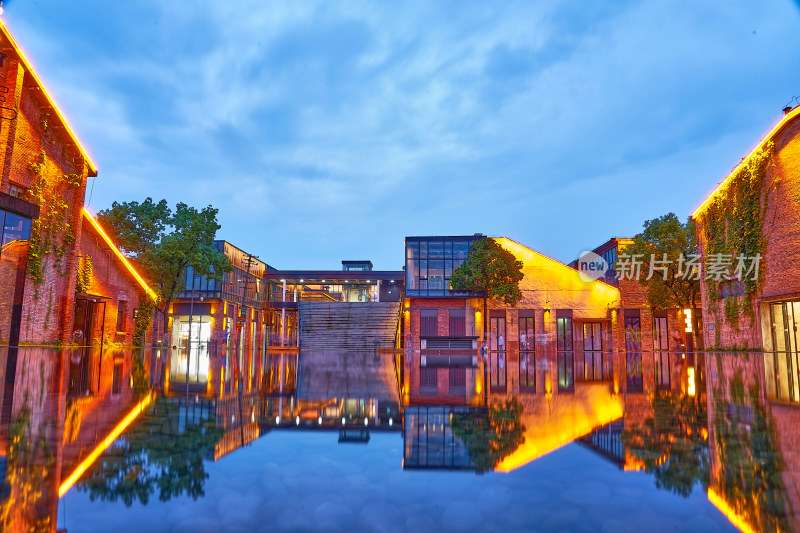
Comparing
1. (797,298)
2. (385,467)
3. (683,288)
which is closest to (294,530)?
(385,467)

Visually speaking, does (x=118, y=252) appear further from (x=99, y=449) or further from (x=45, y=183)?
(x=99, y=449)

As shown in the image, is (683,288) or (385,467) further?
(683,288)

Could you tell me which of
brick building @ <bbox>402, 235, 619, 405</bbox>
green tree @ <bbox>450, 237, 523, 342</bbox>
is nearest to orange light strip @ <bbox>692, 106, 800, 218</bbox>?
green tree @ <bbox>450, 237, 523, 342</bbox>

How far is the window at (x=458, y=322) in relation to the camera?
134ft

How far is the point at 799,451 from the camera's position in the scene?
2826 mm

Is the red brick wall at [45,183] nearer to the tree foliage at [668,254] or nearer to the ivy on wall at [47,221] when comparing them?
the ivy on wall at [47,221]

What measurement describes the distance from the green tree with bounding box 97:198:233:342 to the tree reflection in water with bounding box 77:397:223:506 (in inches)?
1015

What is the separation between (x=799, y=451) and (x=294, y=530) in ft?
9.20

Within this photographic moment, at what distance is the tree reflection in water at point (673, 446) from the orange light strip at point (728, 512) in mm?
86

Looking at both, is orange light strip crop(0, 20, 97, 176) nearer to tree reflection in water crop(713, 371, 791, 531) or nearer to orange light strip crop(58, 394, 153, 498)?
orange light strip crop(58, 394, 153, 498)

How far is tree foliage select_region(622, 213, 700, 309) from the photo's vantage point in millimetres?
29312

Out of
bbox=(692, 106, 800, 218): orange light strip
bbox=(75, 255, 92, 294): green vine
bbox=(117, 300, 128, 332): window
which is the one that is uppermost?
bbox=(692, 106, 800, 218): orange light strip

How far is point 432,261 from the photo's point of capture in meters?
42.0

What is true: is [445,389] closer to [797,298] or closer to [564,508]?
[564,508]
